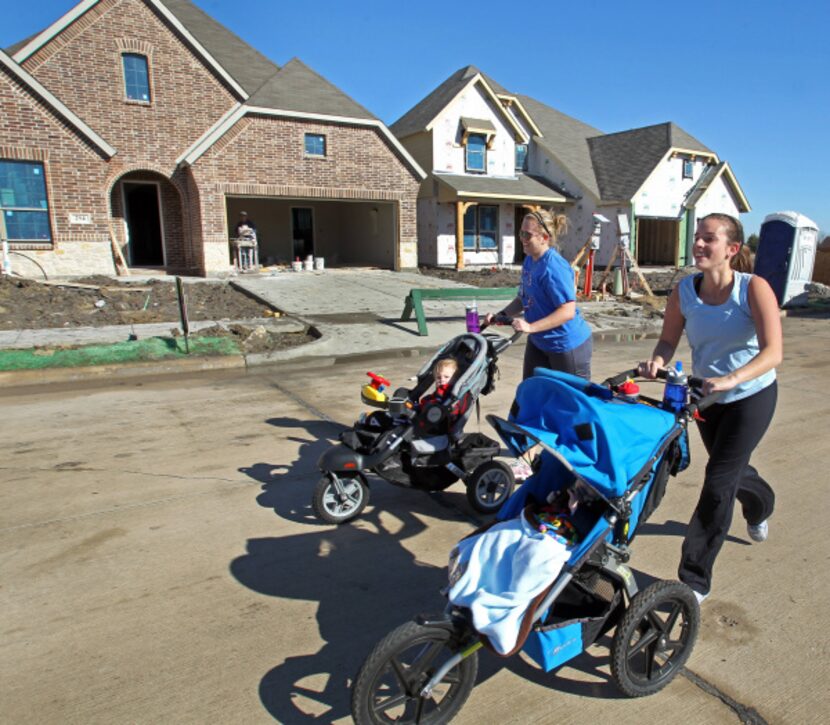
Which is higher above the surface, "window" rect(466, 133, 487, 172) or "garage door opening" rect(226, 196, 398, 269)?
"window" rect(466, 133, 487, 172)

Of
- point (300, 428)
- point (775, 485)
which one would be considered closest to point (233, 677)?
point (300, 428)

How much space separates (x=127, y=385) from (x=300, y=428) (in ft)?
10.5

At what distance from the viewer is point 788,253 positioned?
632 inches

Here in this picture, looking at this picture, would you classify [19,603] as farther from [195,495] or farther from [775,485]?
[775,485]

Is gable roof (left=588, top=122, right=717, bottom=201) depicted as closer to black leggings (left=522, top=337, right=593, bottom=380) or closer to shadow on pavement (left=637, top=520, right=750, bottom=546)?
black leggings (left=522, top=337, right=593, bottom=380)

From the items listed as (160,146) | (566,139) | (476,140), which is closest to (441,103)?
(476,140)

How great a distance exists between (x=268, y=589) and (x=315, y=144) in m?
19.3

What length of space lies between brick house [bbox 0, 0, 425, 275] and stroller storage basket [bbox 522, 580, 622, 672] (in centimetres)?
1830

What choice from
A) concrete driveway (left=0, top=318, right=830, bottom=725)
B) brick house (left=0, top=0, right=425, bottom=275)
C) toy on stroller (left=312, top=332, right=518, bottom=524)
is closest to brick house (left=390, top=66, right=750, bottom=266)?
brick house (left=0, top=0, right=425, bottom=275)

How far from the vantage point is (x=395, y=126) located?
28.0 metres

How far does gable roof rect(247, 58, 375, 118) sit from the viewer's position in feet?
65.3

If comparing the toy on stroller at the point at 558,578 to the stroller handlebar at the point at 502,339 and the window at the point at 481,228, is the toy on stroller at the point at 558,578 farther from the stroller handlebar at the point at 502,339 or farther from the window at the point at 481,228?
the window at the point at 481,228

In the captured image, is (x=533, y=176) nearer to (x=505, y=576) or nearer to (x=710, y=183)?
(x=710, y=183)

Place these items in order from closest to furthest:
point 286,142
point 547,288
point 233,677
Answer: point 233,677
point 547,288
point 286,142
